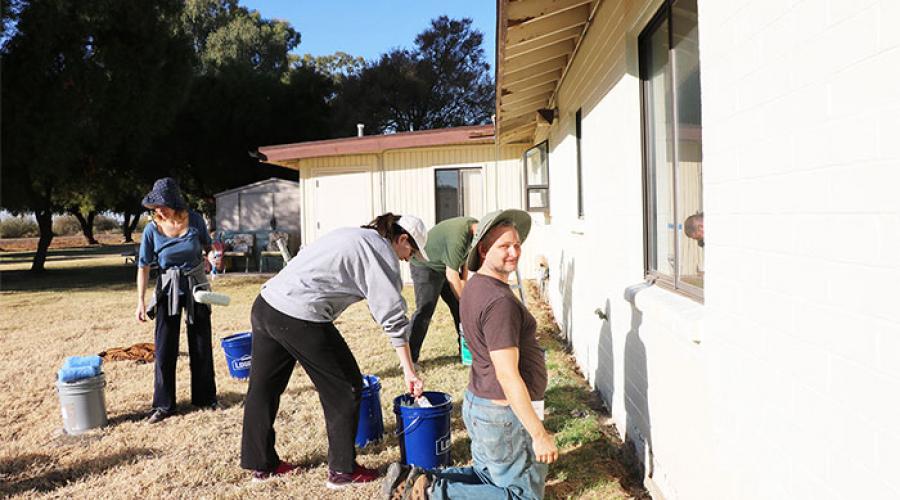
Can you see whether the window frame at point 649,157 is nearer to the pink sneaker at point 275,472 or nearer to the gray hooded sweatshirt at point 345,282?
the gray hooded sweatshirt at point 345,282

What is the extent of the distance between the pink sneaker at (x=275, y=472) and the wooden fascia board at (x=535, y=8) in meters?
3.25

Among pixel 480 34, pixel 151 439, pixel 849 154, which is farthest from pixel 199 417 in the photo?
pixel 480 34

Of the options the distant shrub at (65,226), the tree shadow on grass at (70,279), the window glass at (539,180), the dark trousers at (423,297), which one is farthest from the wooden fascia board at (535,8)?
the distant shrub at (65,226)

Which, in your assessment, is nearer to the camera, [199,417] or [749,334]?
[749,334]

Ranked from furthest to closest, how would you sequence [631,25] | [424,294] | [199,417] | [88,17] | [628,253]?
[88,17]
[424,294]
[199,417]
[628,253]
[631,25]

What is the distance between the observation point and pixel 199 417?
17.6ft

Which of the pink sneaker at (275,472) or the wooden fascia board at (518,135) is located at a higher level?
the wooden fascia board at (518,135)

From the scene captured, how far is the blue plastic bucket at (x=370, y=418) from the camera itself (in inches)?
179

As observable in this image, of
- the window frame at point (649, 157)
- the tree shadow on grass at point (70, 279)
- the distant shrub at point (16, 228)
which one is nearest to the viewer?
the window frame at point (649, 157)

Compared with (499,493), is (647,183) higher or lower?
higher

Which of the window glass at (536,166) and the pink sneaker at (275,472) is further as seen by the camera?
the window glass at (536,166)

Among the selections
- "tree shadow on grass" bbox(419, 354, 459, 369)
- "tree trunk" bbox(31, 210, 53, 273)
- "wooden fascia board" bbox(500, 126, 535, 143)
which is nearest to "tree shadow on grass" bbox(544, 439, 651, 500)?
"tree shadow on grass" bbox(419, 354, 459, 369)

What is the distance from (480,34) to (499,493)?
37.9 m

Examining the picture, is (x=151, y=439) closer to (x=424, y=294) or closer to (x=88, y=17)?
(x=424, y=294)
